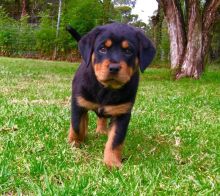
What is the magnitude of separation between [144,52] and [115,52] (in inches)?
14.0

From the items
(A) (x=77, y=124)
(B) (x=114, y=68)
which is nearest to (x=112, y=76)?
(B) (x=114, y=68)

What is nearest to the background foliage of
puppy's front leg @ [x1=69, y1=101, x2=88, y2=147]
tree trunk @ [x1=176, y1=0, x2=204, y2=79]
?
tree trunk @ [x1=176, y1=0, x2=204, y2=79]

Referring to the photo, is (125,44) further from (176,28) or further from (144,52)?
(176,28)

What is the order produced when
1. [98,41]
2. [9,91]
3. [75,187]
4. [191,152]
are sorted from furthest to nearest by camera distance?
[9,91] → [191,152] → [98,41] → [75,187]

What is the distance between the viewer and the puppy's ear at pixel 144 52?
4.02 metres

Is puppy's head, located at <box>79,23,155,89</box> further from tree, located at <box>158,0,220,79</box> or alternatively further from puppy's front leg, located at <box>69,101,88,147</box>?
tree, located at <box>158,0,220,79</box>

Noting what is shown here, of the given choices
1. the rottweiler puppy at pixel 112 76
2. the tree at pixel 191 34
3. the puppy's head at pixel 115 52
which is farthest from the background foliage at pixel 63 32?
the puppy's head at pixel 115 52

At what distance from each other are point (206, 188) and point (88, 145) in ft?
5.39

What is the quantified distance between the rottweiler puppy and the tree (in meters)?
9.94

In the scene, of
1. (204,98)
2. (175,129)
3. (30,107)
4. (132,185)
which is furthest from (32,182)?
(204,98)

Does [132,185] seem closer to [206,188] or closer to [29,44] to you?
[206,188]

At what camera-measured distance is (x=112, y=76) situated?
12.2ft

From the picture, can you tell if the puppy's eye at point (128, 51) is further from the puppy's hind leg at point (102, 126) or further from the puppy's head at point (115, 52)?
the puppy's hind leg at point (102, 126)

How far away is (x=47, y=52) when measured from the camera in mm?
25609
